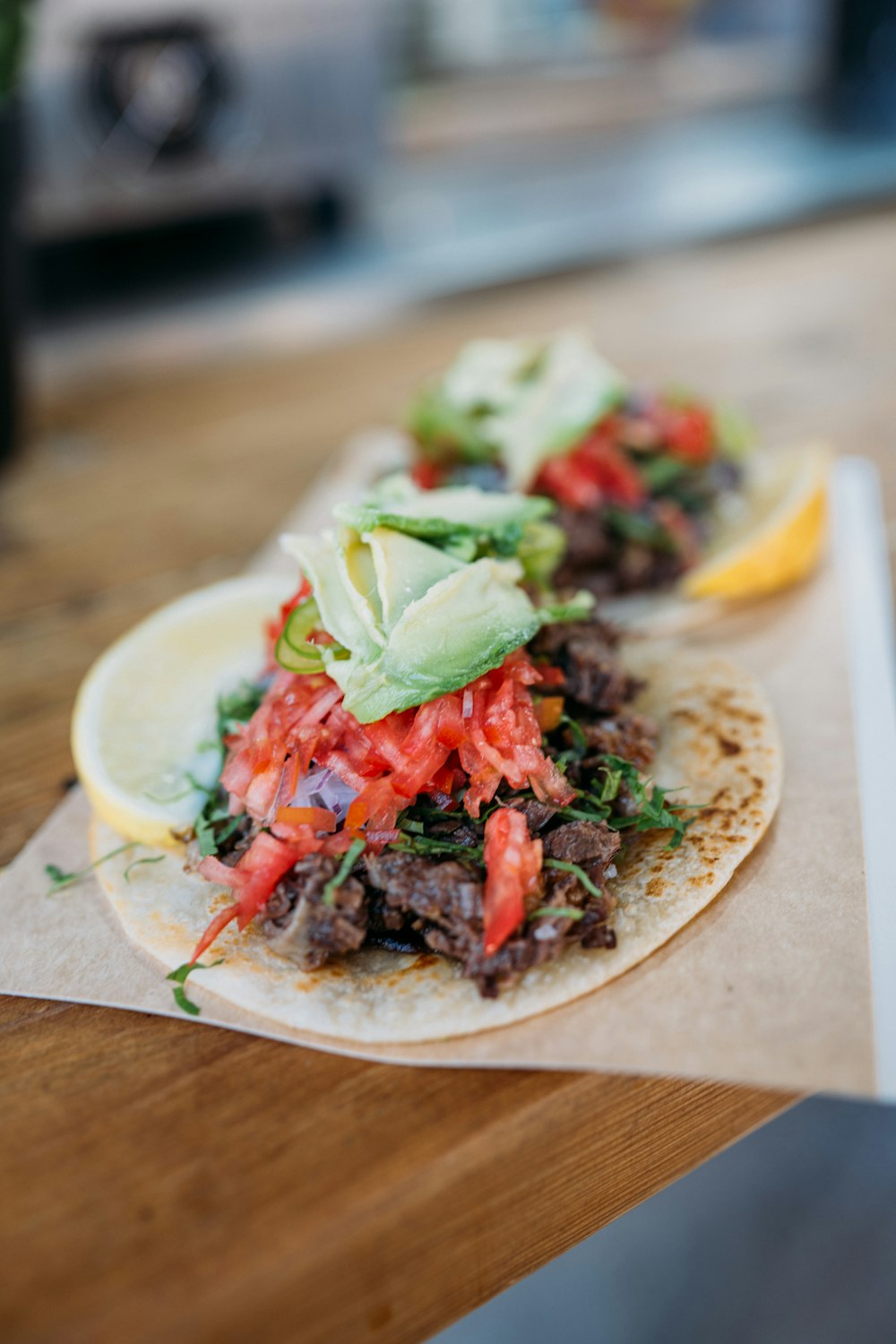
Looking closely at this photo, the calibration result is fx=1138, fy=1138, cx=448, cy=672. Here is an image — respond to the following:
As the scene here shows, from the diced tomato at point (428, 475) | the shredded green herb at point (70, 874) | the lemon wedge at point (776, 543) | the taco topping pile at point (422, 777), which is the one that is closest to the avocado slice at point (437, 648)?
the taco topping pile at point (422, 777)

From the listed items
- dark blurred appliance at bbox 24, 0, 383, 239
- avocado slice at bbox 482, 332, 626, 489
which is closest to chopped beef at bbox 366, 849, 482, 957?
avocado slice at bbox 482, 332, 626, 489

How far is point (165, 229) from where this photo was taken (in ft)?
18.0

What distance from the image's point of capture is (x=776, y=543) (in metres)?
2.82

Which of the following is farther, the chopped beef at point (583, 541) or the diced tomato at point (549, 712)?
the chopped beef at point (583, 541)

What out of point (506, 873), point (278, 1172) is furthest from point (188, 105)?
point (278, 1172)

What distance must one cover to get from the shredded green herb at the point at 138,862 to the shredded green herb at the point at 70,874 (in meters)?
0.04

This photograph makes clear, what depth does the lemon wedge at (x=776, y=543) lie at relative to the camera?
283 centimetres

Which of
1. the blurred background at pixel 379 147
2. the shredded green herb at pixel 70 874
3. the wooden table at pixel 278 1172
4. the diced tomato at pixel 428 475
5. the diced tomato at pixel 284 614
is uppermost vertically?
the blurred background at pixel 379 147

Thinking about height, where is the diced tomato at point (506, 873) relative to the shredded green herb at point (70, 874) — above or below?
above

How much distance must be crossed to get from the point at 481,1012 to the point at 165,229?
4.84 meters

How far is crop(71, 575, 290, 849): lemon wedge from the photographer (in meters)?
2.07

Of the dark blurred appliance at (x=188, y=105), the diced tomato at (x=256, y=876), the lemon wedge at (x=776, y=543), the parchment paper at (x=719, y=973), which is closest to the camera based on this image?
the parchment paper at (x=719, y=973)

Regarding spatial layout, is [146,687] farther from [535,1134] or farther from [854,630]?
[854,630]

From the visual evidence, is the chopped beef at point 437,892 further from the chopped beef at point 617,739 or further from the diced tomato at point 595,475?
the diced tomato at point 595,475
